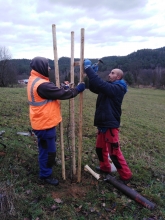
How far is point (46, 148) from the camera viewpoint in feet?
14.4

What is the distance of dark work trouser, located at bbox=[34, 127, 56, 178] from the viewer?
4.27m

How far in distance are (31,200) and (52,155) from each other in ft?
3.20

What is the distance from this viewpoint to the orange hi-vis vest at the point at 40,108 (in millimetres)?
4074

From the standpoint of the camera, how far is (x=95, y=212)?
13.2 feet

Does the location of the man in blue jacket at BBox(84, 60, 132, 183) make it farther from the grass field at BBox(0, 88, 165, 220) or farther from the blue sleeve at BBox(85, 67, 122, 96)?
the grass field at BBox(0, 88, 165, 220)

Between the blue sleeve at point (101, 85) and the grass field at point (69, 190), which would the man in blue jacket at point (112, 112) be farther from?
the grass field at point (69, 190)

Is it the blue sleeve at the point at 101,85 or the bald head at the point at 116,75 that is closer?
the blue sleeve at the point at 101,85

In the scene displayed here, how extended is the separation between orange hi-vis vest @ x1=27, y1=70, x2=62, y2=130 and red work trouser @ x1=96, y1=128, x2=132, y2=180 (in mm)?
1385

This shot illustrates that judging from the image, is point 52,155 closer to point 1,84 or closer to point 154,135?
point 154,135

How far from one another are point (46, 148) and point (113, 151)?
1590 millimetres

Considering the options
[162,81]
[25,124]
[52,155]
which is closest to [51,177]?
[52,155]

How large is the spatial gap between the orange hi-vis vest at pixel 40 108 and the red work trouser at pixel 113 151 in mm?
1385

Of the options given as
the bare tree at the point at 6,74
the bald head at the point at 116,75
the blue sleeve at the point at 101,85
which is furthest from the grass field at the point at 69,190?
the bare tree at the point at 6,74

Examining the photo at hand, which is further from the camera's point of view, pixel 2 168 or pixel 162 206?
pixel 2 168
